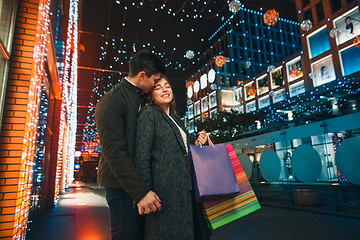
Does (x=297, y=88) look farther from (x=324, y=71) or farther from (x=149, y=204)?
(x=149, y=204)

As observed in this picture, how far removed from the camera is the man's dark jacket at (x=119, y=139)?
1274 millimetres

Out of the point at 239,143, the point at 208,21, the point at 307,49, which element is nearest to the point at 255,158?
the point at 239,143

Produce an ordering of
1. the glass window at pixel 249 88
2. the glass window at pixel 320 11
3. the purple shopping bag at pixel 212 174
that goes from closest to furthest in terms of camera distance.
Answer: the purple shopping bag at pixel 212 174 < the glass window at pixel 320 11 < the glass window at pixel 249 88

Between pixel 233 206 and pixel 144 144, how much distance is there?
772mm

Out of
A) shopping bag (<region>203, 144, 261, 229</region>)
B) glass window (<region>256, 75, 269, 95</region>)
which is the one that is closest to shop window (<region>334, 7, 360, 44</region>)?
glass window (<region>256, 75, 269, 95</region>)

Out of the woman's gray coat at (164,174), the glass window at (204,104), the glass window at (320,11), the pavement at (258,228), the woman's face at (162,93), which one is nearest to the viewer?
the woman's gray coat at (164,174)

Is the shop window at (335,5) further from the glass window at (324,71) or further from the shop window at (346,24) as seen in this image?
the glass window at (324,71)

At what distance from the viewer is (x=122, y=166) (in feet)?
4.20

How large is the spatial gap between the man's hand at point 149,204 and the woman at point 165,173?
82mm

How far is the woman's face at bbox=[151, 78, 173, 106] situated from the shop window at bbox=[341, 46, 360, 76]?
78.2 feet

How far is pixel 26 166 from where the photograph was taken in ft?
9.77

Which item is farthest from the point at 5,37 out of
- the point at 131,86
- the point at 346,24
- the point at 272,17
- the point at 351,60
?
the point at 346,24

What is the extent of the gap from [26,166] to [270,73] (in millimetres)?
32387

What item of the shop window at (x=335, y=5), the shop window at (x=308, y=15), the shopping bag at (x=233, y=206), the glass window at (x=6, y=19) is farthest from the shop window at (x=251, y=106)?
the shopping bag at (x=233, y=206)
